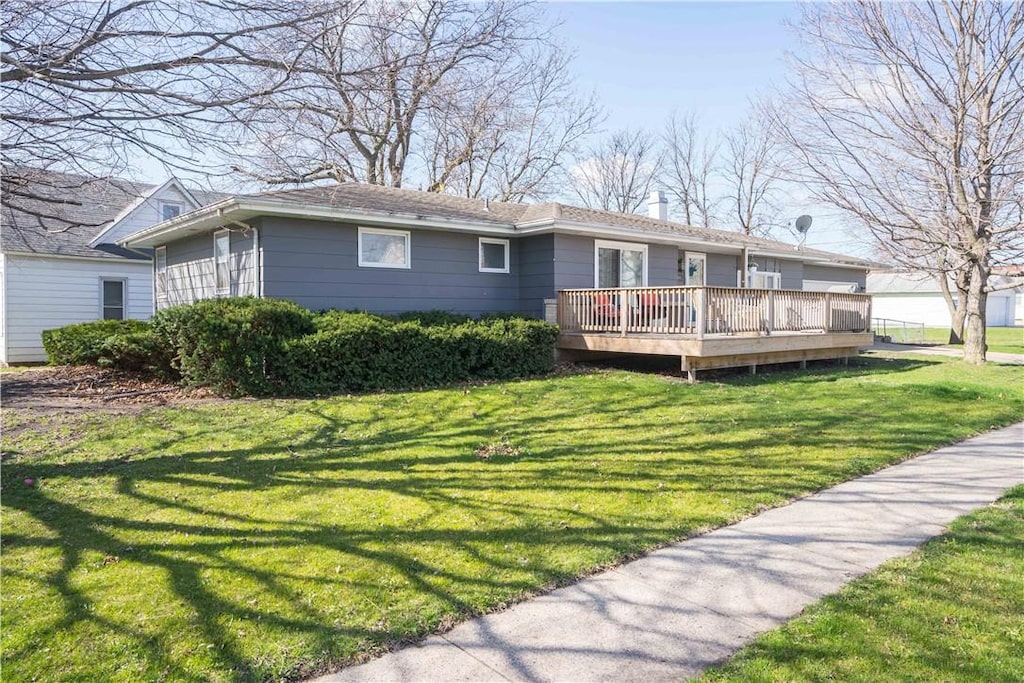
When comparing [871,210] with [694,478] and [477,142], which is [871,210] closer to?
[694,478]

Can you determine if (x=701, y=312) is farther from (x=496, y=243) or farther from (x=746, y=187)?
(x=746, y=187)

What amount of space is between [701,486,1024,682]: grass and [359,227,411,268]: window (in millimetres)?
10157

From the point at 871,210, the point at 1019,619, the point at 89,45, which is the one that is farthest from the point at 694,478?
the point at 871,210

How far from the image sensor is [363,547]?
402cm

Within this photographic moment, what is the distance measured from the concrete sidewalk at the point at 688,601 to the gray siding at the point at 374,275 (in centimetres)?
896

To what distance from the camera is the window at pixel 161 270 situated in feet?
52.3

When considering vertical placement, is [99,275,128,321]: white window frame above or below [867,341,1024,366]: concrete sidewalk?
above

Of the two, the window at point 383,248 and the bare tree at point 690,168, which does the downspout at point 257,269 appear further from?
the bare tree at point 690,168

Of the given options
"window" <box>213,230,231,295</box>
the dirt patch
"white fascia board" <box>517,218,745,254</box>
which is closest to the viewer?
the dirt patch

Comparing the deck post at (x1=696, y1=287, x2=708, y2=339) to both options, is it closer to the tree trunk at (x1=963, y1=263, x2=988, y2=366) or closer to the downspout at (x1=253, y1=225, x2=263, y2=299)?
→ the downspout at (x1=253, y1=225, x2=263, y2=299)

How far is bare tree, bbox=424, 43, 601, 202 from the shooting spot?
2364 cm

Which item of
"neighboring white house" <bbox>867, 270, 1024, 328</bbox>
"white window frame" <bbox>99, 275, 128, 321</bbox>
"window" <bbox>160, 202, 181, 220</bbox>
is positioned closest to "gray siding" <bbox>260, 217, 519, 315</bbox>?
"white window frame" <bbox>99, 275, 128, 321</bbox>

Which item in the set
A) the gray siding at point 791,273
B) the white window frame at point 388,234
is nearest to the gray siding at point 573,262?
the white window frame at point 388,234

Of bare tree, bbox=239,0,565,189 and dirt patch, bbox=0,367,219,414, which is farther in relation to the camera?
dirt patch, bbox=0,367,219,414
